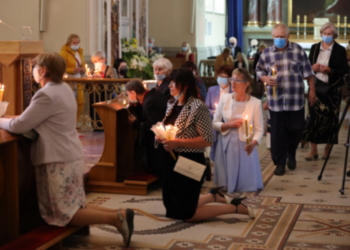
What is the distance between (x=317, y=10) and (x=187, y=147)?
21.5 meters

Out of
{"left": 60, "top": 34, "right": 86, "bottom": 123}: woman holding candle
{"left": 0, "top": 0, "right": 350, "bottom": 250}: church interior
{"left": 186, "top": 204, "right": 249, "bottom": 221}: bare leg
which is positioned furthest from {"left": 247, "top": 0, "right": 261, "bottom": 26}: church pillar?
{"left": 186, "top": 204, "right": 249, "bottom": 221}: bare leg

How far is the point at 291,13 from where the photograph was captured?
2694 cm

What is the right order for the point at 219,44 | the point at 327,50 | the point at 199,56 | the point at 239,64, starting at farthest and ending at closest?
the point at 219,44, the point at 199,56, the point at 239,64, the point at 327,50

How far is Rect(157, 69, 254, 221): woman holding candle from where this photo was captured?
616 centimetres

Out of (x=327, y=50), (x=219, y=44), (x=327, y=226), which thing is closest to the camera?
(x=327, y=226)

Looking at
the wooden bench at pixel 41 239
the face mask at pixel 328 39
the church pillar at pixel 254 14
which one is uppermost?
the church pillar at pixel 254 14

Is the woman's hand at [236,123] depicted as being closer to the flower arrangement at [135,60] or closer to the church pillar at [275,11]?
the flower arrangement at [135,60]

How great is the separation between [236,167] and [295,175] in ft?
4.20

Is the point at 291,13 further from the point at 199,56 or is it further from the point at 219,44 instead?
the point at 199,56

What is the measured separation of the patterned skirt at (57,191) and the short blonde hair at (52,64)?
61 cm

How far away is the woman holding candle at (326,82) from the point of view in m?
9.43

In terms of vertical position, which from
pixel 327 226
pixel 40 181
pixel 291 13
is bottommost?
pixel 327 226

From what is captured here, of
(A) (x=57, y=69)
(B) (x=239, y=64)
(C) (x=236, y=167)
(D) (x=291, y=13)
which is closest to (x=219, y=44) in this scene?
(D) (x=291, y=13)

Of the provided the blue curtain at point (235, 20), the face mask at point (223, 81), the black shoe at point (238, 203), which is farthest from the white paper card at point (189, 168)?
the blue curtain at point (235, 20)
